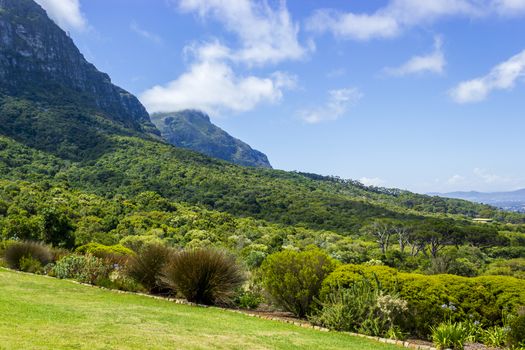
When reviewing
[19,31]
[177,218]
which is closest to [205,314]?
[177,218]

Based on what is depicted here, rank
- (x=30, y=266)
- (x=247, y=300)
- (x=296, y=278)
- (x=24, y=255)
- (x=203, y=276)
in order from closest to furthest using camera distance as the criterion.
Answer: (x=296, y=278), (x=203, y=276), (x=247, y=300), (x=30, y=266), (x=24, y=255)

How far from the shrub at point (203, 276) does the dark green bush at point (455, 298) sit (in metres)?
4.13

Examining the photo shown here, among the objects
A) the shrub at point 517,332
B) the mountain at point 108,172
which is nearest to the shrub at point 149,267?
the shrub at point 517,332

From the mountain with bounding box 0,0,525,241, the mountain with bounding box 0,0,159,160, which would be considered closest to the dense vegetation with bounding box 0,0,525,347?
the mountain with bounding box 0,0,525,241

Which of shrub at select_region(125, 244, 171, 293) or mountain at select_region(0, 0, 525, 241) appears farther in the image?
mountain at select_region(0, 0, 525, 241)

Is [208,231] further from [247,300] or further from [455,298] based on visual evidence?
[455,298]

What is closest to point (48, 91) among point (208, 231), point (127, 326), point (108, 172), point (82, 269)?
point (108, 172)

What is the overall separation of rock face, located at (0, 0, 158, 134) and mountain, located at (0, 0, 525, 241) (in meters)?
0.51

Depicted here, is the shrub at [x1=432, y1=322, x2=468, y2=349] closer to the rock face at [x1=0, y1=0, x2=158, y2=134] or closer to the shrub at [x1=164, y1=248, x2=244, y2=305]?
the shrub at [x1=164, y1=248, x2=244, y2=305]

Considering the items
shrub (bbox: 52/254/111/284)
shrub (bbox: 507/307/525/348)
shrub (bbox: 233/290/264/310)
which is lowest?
shrub (bbox: 233/290/264/310)

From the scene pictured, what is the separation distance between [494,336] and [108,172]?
9366 centimetres

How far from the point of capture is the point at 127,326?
7219 millimetres

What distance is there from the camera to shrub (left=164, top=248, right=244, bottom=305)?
37.6 ft

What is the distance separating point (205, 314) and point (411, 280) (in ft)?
15.0
